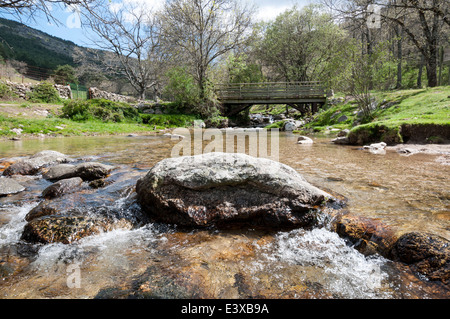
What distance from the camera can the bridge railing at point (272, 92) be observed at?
75.7 feet

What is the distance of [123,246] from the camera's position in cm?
235

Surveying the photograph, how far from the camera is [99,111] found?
1769 cm

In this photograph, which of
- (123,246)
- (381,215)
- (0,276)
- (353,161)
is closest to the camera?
(0,276)

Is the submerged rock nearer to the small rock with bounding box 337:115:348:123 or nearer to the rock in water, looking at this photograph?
the rock in water

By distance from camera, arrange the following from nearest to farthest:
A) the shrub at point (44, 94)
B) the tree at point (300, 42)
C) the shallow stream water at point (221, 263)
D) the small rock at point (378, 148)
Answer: the shallow stream water at point (221, 263) < the small rock at point (378, 148) < the shrub at point (44, 94) < the tree at point (300, 42)

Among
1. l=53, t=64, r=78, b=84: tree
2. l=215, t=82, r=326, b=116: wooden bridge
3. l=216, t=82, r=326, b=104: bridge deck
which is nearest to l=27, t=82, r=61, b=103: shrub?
l=215, t=82, r=326, b=116: wooden bridge

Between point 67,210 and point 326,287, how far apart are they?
3.16 metres

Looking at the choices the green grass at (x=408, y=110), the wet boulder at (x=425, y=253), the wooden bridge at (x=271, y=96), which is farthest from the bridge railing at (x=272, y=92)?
the wet boulder at (x=425, y=253)

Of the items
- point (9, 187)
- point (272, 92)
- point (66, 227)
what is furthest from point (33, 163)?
point (272, 92)

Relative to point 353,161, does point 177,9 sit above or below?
above

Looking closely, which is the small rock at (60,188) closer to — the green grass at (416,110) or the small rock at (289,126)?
the green grass at (416,110)

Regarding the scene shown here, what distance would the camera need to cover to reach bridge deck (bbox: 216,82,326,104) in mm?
22984
